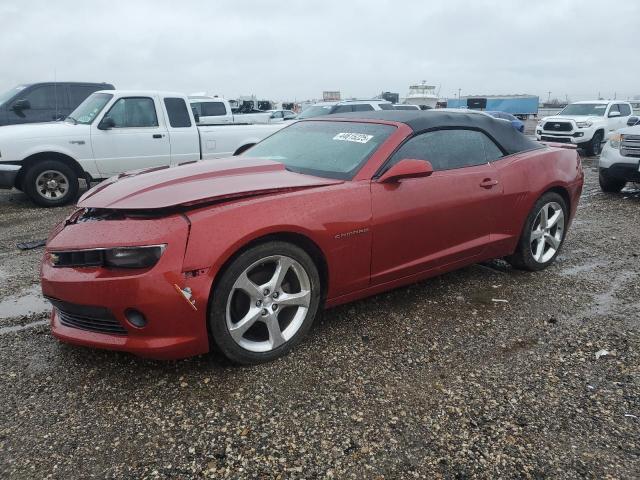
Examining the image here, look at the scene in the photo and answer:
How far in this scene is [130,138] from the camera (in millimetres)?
7836

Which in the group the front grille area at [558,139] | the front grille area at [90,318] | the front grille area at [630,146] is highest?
the front grille area at [630,146]

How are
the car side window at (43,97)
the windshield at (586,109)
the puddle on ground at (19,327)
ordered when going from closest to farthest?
the puddle on ground at (19,327) → the car side window at (43,97) → the windshield at (586,109)

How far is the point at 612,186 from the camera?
8.55 meters

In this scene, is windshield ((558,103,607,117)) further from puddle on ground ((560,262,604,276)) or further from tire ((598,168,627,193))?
puddle on ground ((560,262,604,276))

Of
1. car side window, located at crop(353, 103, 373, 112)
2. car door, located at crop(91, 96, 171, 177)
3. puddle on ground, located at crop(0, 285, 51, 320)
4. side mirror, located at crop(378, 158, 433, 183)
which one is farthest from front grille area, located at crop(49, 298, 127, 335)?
car side window, located at crop(353, 103, 373, 112)

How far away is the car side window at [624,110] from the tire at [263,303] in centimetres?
1780

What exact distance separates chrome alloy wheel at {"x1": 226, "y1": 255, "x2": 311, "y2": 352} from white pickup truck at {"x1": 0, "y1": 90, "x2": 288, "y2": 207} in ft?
15.5

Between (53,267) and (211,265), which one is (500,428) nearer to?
(211,265)

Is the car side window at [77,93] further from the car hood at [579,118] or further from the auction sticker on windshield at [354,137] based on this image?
the car hood at [579,118]

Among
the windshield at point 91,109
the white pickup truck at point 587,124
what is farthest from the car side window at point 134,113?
the white pickup truck at point 587,124

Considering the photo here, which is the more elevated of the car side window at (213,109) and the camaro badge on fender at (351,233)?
the car side window at (213,109)

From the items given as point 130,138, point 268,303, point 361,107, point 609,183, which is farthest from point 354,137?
point 361,107

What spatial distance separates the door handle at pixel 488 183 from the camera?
3.81 metres

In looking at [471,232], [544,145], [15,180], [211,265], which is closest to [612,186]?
[544,145]
